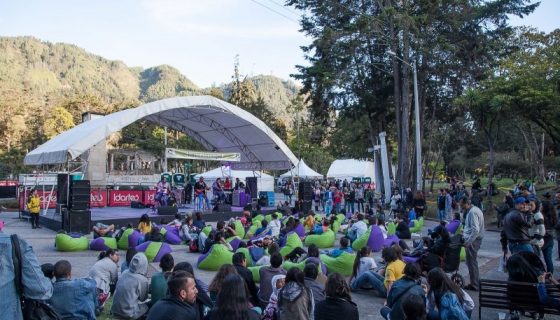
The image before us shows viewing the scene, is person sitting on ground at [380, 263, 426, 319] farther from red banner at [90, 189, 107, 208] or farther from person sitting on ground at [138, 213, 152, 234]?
red banner at [90, 189, 107, 208]

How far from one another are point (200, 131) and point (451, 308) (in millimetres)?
25362

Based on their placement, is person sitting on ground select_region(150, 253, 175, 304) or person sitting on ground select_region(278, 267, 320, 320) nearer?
person sitting on ground select_region(278, 267, 320, 320)

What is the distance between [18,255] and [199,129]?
83.1 feet

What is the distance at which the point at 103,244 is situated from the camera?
41.3 feet

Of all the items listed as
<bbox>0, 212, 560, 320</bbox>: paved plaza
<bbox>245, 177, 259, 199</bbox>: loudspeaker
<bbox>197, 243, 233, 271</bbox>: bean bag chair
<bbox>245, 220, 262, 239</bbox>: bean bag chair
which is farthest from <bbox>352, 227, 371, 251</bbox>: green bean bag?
<bbox>245, 177, 259, 199</bbox>: loudspeaker

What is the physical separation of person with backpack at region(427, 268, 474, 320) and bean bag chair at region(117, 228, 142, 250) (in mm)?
8583

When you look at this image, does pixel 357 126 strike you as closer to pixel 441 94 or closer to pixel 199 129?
pixel 441 94

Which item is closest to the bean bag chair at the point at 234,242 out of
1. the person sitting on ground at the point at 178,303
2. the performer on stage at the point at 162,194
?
the person sitting on ground at the point at 178,303

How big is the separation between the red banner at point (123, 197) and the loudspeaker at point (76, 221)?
1039 cm

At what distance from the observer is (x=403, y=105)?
2670 centimetres

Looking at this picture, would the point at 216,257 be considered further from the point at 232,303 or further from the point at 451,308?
the point at 232,303

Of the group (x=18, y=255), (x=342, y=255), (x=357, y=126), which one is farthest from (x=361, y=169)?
(x=18, y=255)

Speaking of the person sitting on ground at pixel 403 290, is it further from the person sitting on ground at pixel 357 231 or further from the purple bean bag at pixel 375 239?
the person sitting on ground at pixel 357 231

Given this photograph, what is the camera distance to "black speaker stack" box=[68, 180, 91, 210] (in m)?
15.8
